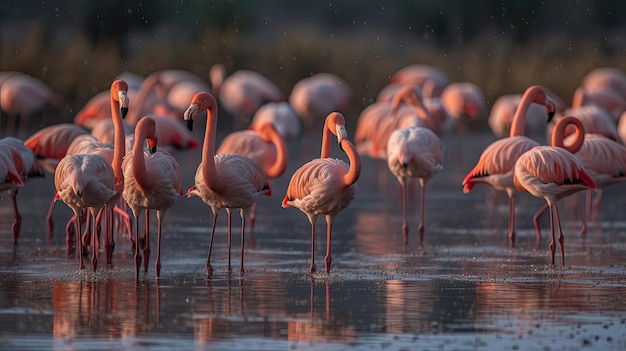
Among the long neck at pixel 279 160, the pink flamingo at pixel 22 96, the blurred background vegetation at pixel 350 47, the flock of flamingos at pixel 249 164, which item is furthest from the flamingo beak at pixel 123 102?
the blurred background vegetation at pixel 350 47

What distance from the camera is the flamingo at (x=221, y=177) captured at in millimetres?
9898

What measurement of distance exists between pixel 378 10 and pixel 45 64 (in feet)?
167

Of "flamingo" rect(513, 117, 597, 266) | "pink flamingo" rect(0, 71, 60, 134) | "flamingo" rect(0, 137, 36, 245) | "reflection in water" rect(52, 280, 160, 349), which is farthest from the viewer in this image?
"pink flamingo" rect(0, 71, 60, 134)

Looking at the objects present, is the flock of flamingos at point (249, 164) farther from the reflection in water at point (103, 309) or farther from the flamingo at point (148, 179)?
the reflection in water at point (103, 309)

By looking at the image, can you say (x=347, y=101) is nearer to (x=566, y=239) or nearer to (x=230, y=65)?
(x=230, y=65)

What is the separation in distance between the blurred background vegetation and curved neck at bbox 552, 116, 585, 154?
1424 cm

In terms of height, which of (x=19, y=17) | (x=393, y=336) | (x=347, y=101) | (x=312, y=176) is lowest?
(x=393, y=336)

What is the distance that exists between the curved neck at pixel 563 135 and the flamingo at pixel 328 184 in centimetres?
223

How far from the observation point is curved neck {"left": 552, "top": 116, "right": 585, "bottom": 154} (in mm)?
11492

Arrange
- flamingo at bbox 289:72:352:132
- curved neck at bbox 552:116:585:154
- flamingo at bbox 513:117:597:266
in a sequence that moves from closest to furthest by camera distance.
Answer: flamingo at bbox 513:117:597:266
curved neck at bbox 552:116:585:154
flamingo at bbox 289:72:352:132

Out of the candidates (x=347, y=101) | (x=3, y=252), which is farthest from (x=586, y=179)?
(x=347, y=101)

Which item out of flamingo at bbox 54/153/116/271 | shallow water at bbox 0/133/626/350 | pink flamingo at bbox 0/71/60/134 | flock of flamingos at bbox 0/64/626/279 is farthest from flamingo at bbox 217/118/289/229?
pink flamingo at bbox 0/71/60/134

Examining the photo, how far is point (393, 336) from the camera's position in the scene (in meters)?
7.29

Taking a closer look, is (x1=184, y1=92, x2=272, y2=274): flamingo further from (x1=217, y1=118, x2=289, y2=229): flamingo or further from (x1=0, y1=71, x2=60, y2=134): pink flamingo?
(x1=0, y1=71, x2=60, y2=134): pink flamingo
